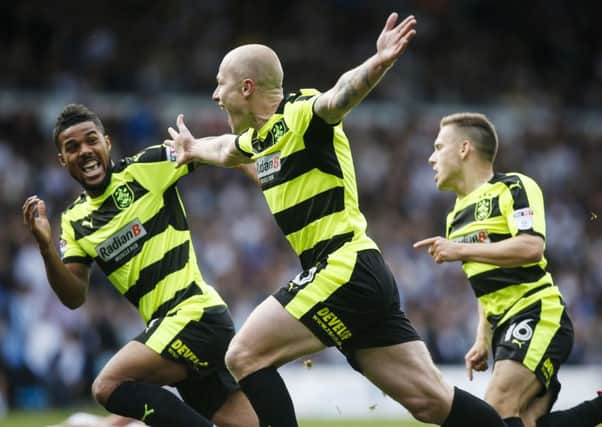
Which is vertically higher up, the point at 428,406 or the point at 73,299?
the point at 73,299

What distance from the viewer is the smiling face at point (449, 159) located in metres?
7.74

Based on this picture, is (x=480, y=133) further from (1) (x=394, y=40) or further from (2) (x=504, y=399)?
(1) (x=394, y=40)

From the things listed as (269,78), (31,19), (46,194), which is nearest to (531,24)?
(31,19)

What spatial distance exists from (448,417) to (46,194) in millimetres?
10979

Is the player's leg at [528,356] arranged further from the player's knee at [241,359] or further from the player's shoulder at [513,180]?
the player's knee at [241,359]

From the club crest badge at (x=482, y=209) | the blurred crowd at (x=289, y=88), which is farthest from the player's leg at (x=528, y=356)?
the blurred crowd at (x=289, y=88)

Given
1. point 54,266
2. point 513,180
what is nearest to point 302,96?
point 513,180

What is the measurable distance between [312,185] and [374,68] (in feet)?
2.82

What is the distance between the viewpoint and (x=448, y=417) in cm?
636

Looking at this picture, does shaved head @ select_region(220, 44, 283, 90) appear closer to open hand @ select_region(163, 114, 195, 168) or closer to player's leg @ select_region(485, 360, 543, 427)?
open hand @ select_region(163, 114, 195, 168)

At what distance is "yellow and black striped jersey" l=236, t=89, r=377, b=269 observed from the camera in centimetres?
629

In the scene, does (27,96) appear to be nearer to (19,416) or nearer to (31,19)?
(31,19)

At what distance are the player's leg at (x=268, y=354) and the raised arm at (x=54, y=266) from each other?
1644 millimetres

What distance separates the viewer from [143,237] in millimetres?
7516
